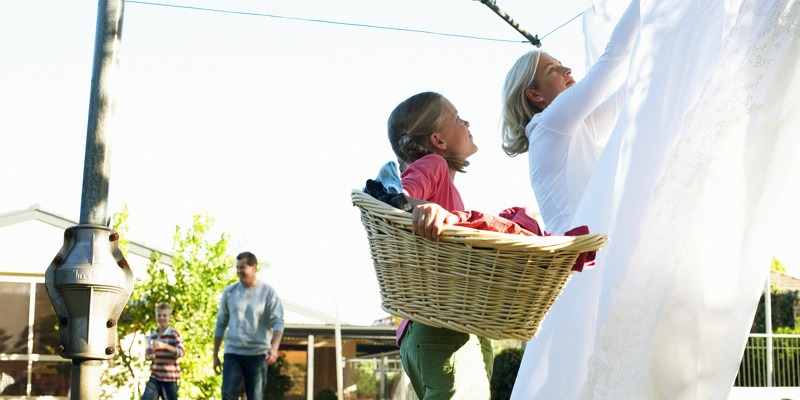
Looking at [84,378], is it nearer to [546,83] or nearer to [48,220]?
[546,83]

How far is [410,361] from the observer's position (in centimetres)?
279

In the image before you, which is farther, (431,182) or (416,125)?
(416,125)

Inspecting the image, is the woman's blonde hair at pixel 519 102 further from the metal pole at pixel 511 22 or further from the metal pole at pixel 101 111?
the metal pole at pixel 511 22

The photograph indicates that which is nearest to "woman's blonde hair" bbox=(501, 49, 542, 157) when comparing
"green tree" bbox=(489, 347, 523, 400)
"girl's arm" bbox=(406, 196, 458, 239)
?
"girl's arm" bbox=(406, 196, 458, 239)

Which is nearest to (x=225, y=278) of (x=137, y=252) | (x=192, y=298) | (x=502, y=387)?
(x=192, y=298)

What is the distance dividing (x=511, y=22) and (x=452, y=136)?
18.0ft

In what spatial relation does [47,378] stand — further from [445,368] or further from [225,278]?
[445,368]

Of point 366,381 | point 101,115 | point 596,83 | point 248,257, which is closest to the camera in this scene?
point 596,83

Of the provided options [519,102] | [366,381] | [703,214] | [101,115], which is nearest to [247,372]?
[101,115]

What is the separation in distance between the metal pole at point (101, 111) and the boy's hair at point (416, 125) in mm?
1433

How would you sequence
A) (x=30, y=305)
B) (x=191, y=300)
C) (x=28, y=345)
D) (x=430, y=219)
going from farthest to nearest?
(x=30, y=305), (x=28, y=345), (x=191, y=300), (x=430, y=219)

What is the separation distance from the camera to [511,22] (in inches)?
322

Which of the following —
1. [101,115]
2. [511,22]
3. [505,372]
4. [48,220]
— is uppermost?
[511,22]

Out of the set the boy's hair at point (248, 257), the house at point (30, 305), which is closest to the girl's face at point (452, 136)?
the boy's hair at point (248, 257)
